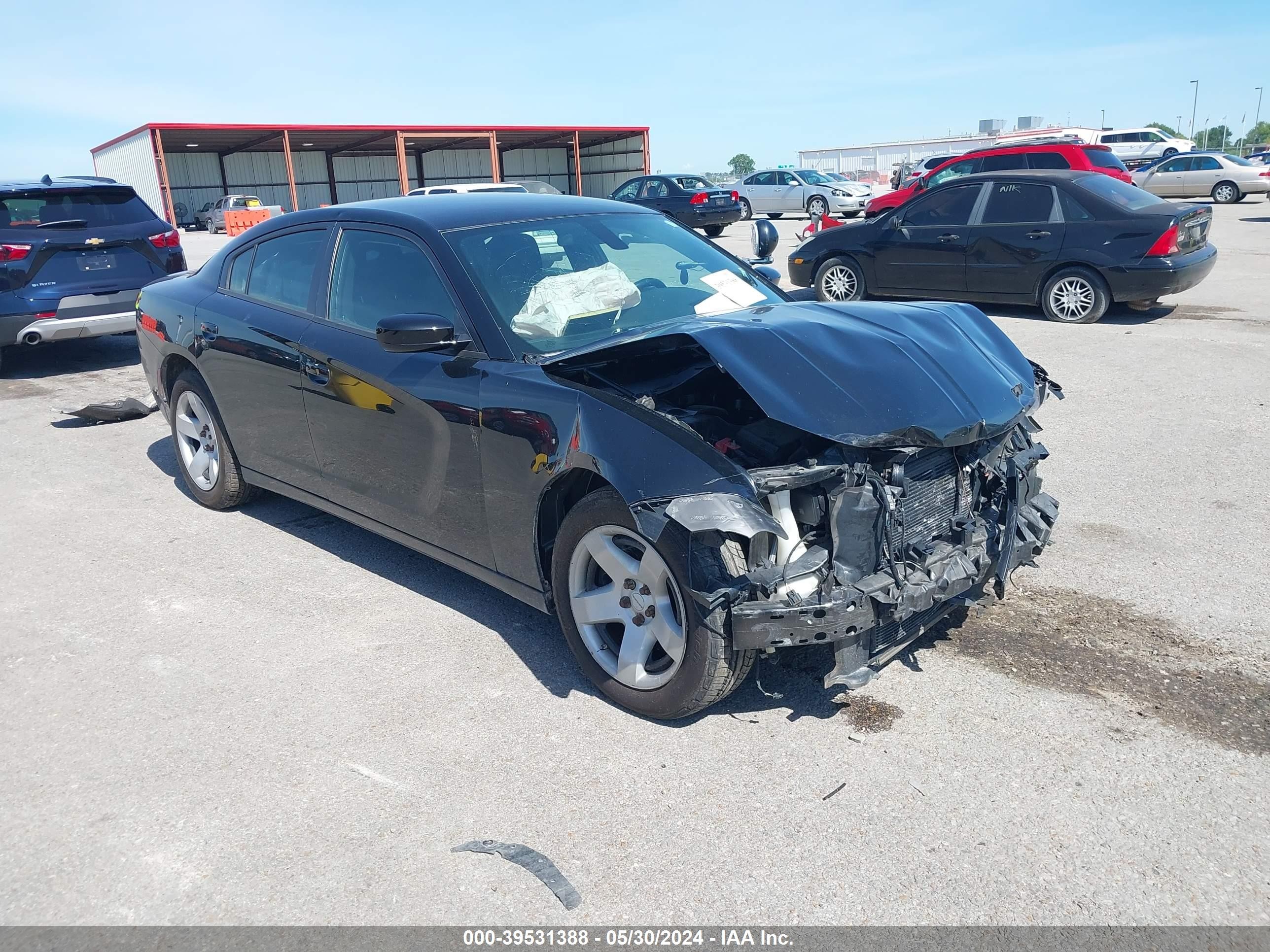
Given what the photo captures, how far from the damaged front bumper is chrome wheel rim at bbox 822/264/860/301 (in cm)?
888

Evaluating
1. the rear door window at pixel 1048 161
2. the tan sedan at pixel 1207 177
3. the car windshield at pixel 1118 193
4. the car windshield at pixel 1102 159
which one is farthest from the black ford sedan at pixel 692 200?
the car windshield at pixel 1118 193

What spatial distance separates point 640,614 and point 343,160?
5390cm

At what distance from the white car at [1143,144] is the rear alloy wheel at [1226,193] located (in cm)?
995

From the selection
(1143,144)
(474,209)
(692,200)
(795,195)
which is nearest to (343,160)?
(795,195)

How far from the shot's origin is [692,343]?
3502 mm

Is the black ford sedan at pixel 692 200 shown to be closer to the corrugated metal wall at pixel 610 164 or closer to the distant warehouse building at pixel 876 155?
the corrugated metal wall at pixel 610 164

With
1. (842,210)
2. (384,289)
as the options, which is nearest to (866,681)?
(384,289)

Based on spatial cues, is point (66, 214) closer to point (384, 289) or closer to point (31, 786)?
point (384, 289)

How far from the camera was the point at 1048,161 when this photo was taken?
18188 mm

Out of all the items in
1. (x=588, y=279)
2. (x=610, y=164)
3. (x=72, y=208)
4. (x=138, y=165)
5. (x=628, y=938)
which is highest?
(x=138, y=165)

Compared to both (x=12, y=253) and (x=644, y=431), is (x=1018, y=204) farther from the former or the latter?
(x=12, y=253)

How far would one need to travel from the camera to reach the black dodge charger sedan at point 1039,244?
398 inches

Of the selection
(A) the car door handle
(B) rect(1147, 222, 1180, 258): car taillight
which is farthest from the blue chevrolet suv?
(B) rect(1147, 222, 1180, 258): car taillight

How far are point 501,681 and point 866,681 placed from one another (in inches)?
54.8
